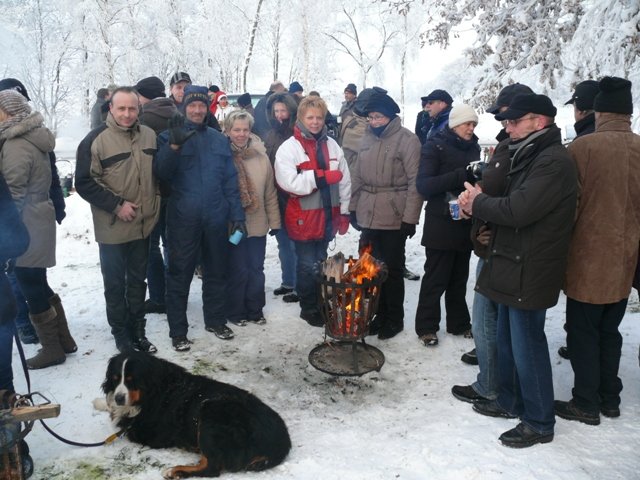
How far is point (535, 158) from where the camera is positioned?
312 cm

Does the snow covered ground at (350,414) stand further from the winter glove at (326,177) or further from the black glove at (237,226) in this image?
the winter glove at (326,177)

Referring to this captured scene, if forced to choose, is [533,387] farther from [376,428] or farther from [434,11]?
[434,11]

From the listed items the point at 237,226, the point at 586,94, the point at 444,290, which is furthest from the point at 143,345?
the point at 586,94

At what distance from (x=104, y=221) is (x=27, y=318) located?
154cm

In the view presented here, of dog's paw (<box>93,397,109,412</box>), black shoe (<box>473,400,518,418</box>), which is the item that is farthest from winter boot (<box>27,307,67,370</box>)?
black shoe (<box>473,400,518,418</box>)

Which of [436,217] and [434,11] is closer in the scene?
[436,217]

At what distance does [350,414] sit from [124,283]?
8.14ft

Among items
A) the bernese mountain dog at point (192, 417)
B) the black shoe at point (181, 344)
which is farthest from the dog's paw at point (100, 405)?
the black shoe at point (181, 344)

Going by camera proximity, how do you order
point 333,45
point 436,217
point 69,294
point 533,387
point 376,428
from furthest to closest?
point 333,45 < point 69,294 < point 436,217 < point 376,428 < point 533,387

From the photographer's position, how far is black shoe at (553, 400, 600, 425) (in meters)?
3.56

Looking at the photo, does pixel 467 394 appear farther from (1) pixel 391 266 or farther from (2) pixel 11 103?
(2) pixel 11 103

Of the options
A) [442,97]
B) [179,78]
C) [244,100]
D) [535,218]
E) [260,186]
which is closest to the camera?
[535,218]

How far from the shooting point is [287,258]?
255 inches

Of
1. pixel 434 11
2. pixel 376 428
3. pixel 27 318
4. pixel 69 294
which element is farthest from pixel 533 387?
pixel 434 11
